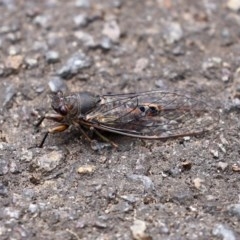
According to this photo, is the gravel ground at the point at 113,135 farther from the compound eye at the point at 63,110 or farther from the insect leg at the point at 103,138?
the compound eye at the point at 63,110

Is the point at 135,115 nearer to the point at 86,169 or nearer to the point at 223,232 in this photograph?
the point at 86,169

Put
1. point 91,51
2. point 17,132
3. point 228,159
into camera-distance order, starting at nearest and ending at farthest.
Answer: point 228,159 < point 17,132 < point 91,51

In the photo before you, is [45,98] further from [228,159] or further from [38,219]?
[228,159]

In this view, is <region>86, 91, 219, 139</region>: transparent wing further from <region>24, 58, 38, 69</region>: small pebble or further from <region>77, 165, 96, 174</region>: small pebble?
<region>24, 58, 38, 69</region>: small pebble

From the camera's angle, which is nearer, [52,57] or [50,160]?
[50,160]

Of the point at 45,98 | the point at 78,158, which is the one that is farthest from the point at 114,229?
the point at 45,98

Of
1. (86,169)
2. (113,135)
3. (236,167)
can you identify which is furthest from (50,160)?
(236,167)

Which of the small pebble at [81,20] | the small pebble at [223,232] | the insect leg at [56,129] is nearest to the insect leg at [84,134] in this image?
the insect leg at [56,129]
